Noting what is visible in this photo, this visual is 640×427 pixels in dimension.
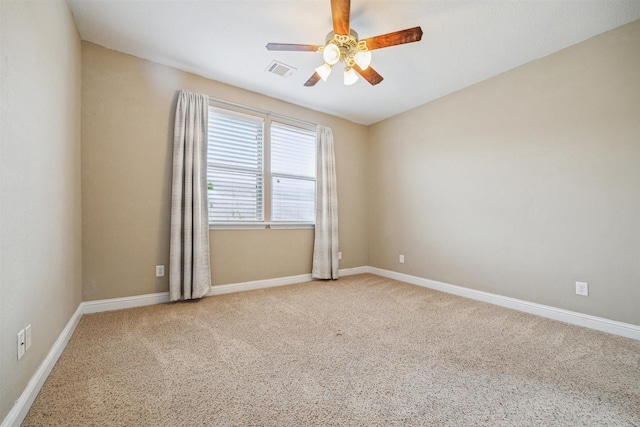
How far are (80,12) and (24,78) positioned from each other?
143cm

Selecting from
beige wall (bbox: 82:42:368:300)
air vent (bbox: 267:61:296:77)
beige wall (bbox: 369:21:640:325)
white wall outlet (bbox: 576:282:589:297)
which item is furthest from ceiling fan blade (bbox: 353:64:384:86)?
white wall outlet (bbox: 576:282:589:297)

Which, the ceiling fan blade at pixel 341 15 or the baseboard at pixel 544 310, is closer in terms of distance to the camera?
the ceiling fan blade at pixel 341 15

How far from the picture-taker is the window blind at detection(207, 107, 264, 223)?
10.5ft

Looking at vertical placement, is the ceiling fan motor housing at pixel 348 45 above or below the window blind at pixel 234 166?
above

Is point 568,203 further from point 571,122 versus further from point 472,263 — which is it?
point 472,263

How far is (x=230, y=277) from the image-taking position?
10.6 feet

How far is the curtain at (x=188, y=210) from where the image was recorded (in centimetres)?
278

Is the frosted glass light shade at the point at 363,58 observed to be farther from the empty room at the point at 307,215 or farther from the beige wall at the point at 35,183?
the beige wall at the point at 35,183

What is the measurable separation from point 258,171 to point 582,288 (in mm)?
3678

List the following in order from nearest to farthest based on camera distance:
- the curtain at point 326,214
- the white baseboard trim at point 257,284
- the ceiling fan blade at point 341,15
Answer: the ceiling fan blade at point 341,15, the white baseboard trim at point 257,284, the curtain at point 326,214

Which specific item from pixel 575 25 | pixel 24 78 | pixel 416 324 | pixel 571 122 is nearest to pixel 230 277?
pixel 416 324

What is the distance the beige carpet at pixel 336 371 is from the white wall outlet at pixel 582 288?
0.33m

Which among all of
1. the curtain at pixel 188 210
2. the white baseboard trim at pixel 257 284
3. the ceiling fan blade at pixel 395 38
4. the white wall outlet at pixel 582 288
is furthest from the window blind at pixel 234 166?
the white wall outlet at pixel 582 288

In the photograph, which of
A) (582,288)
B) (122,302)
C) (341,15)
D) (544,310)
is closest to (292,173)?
(341,15)
